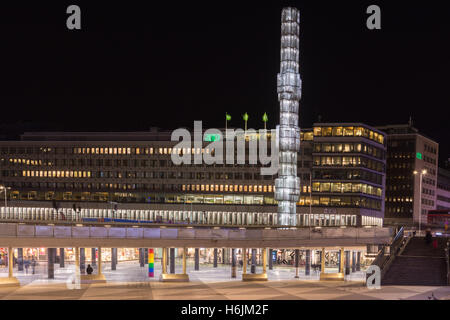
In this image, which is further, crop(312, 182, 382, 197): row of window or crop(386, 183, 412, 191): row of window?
crop(386, 183, 412, 191): row of window

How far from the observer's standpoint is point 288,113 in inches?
4200

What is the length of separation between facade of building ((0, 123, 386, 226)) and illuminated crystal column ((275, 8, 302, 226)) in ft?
57.3

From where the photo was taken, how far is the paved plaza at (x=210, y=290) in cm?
4869

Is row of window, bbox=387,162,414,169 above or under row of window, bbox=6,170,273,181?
above

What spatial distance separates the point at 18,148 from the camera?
15425 centimetres

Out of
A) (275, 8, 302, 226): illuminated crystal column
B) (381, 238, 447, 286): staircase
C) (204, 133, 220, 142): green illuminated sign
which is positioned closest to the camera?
(381, 238, 447, 286): staircase

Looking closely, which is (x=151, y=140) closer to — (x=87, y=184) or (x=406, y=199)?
(x=87, y=184)

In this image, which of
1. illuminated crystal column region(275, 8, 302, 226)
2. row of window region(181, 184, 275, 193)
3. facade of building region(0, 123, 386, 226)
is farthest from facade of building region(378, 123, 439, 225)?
illuminated crystal column region(275, 8, 302, 226)

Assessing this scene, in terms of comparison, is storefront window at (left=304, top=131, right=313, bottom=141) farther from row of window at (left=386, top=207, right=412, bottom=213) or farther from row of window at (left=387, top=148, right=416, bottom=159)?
row of window at (left=386, top=207, right=412, bottom=213)

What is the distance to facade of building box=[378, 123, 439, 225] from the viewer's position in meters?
166

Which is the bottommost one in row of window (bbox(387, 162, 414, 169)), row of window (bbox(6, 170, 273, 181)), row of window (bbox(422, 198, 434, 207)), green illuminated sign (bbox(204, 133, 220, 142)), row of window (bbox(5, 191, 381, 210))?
row of window (bbox(422, 198, 434, 207))

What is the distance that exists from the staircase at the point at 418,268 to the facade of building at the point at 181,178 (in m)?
61.4
